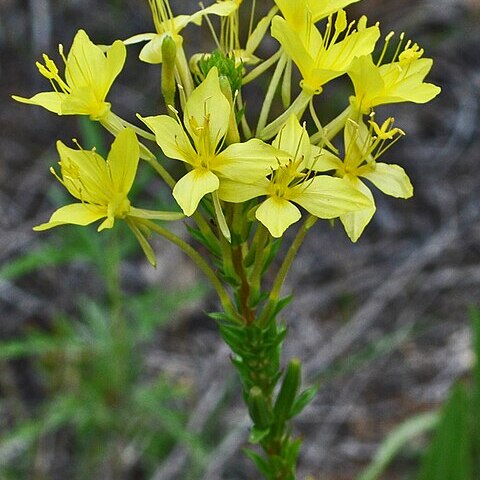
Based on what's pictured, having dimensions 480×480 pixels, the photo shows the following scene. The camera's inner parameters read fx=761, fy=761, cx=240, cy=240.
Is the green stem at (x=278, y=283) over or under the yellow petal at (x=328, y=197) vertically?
under

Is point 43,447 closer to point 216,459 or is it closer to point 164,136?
point 216,459

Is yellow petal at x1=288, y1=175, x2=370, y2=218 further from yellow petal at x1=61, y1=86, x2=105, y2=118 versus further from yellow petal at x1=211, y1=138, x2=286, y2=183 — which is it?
yellow petal at x1=61, y1=86, x2=105, y2=118

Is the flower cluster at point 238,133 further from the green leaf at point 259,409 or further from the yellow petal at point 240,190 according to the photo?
the green leaf at point 259,409

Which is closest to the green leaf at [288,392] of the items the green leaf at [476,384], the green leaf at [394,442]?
the green leaf at [476,384]

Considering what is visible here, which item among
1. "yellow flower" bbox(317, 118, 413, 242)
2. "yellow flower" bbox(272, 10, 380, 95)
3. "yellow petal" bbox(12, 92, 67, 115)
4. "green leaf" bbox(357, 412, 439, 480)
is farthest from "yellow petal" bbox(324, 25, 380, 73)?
"green leaf" bbox(357, 412, 439, 480)

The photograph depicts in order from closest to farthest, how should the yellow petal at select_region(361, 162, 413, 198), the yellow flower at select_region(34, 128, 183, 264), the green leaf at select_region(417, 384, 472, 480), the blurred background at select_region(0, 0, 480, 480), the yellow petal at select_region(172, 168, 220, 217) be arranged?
the yellow petal at select_region(172, 168, 220, 217) < the yellow flower at select_region(34, 128, 183, 264) < the yellow petal at select_region(361, 162, 413, 198) < the green leaf at select_region(417, 384, 472, 480) < the blurred background at select_region(0, 0, 480, 480)

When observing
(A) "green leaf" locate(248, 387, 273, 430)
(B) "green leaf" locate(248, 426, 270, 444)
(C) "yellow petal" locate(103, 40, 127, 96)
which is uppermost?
(C) "yellow petal" locate(103, 40, 127, 96)

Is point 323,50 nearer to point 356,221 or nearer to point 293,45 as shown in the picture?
point 293,45
